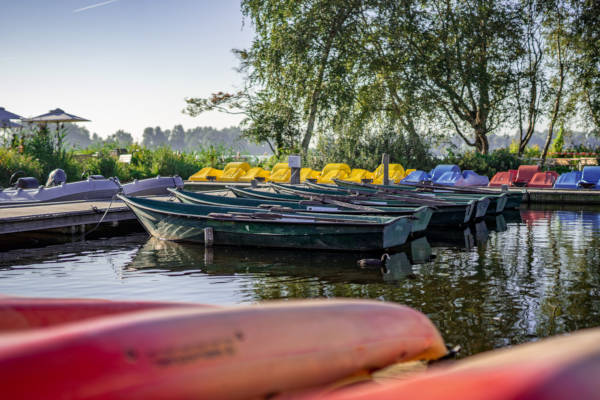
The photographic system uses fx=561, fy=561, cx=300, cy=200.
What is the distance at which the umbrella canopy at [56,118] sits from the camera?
84.3ft

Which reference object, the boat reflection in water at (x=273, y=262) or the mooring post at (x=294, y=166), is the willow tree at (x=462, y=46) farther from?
the boat reflection in water at (x=273, y=262)

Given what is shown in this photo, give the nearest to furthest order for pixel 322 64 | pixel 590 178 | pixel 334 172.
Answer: pixel 590 178 < pixel 334 172 < pixel 322 64

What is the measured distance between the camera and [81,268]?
955 cm

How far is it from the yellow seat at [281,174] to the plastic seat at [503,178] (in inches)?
350

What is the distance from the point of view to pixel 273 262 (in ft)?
32.4

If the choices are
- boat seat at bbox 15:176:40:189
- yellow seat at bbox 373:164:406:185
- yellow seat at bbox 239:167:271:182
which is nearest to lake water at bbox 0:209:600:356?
boat seat at bbox 15:176:40:189

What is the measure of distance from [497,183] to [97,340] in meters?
24.2

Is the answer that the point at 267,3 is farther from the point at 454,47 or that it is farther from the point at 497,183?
the point at 497,183

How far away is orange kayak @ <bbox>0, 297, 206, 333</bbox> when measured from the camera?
193cm

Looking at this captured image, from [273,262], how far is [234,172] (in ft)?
61.6

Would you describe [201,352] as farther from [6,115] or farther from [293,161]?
→ [6,115]

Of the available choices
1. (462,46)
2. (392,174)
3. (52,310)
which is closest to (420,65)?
(462,46)

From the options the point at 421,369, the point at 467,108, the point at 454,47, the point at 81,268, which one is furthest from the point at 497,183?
the point at 421,369

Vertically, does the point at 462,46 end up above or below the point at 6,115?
above
